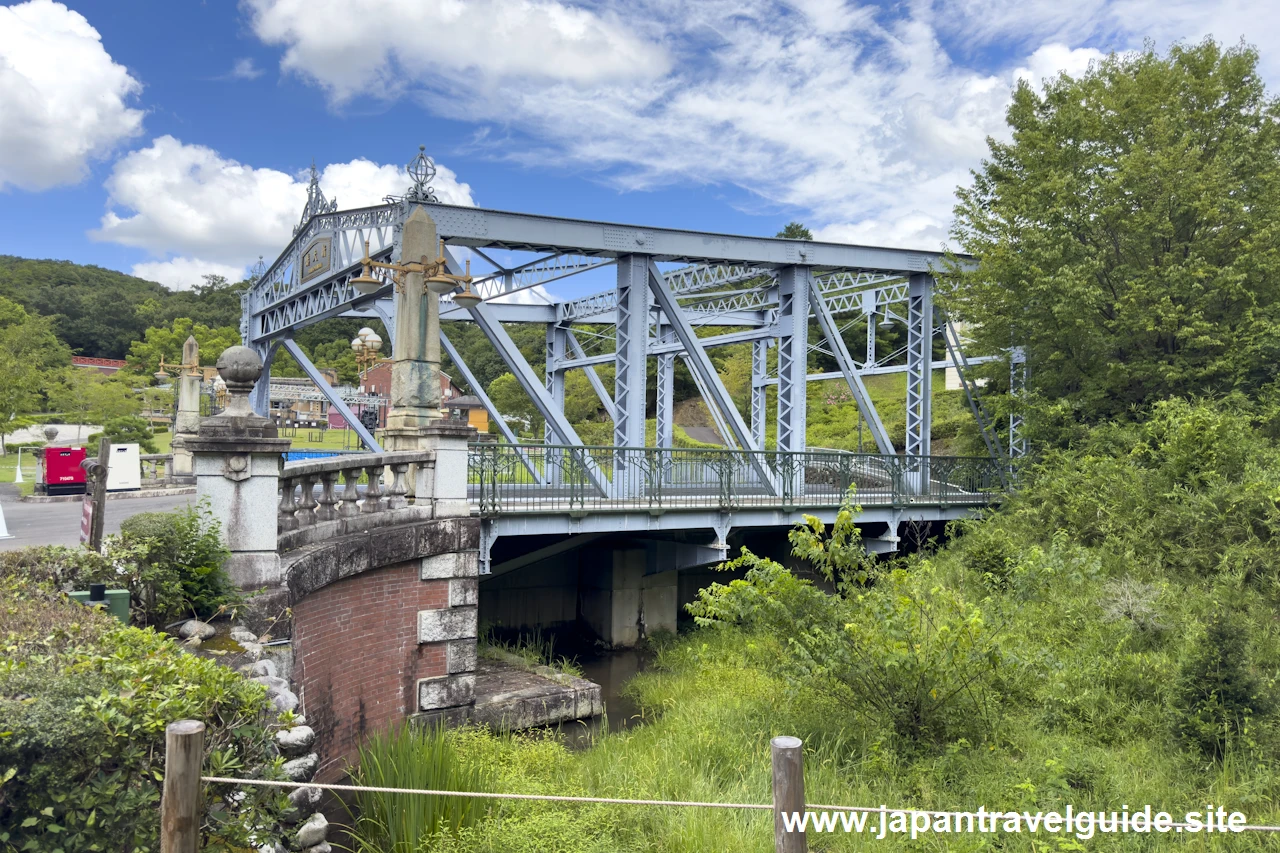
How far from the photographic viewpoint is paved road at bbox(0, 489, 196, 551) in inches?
382

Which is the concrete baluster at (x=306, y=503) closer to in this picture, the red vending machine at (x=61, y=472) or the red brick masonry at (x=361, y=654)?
the red brick masonry at (x=361, y=654)

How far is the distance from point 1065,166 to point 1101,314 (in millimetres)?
2690

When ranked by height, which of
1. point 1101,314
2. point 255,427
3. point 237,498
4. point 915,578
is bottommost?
point 915,578

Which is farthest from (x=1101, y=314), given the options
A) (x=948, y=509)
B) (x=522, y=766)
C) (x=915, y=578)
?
(x=522, y=766)

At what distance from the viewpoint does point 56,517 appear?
1268cm

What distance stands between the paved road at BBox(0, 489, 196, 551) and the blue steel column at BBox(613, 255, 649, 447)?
254 inches

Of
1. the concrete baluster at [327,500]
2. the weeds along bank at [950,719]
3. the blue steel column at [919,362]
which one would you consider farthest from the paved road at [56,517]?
the blue steel column at [919,362]

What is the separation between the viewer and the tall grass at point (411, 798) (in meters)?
5.68

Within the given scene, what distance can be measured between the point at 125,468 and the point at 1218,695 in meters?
17.4

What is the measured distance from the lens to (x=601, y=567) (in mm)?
14781

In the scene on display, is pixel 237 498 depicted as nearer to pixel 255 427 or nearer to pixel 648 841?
pixel 255 427

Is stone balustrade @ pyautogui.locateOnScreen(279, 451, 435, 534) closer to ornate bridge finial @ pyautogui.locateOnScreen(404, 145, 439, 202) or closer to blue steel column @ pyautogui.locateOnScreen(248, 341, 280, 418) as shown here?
ornate bridge finial @ pyautogui.locateOnScreen(404, 145, 439, 202)

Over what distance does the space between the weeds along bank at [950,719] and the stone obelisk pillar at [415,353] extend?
353 cm

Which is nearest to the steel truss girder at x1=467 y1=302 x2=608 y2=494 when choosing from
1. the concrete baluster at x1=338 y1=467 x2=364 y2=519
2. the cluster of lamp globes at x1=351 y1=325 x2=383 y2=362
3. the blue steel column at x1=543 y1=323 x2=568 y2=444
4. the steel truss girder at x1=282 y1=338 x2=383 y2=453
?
the concrete baluster at x1=338 y1=467 x2=364 y2=519
